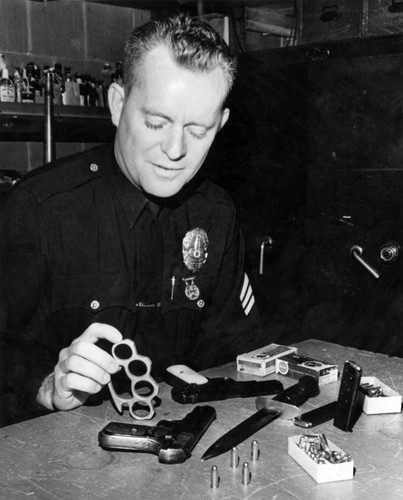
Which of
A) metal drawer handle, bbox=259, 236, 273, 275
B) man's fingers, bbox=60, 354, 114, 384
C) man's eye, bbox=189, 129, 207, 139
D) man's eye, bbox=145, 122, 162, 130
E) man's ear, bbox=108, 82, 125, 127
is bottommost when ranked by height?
metal drawer handle, bbox=259, 236, 273, 275

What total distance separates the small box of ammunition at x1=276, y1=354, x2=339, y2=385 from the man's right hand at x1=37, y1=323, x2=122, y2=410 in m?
0.46

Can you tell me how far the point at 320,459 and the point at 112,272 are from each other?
88 centimetres

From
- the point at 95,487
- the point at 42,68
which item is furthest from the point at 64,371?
the point at 42,68

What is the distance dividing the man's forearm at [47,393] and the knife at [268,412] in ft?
1.31

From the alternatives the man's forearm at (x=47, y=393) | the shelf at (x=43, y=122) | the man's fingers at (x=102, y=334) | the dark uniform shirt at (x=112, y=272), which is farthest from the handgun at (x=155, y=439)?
the shelf at (x=43, y=122)

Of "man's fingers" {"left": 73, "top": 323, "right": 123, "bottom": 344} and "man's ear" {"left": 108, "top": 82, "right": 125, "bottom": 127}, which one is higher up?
"man's ear" {"left": 108, "top": 82, "right": 125, "bottom": 127}

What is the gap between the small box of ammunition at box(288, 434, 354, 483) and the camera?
3.25 ft

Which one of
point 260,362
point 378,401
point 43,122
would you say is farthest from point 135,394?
point 43,122

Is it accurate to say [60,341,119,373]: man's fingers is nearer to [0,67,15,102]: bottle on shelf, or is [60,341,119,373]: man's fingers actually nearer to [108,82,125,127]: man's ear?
[108,82,125,127]: man's ear

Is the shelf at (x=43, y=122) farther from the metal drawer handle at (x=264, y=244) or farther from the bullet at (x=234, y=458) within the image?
the bullet at (x=234, y=458)

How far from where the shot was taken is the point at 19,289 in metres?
1.61

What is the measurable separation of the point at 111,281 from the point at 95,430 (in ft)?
1.98

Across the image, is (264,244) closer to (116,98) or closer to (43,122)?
(43,122)

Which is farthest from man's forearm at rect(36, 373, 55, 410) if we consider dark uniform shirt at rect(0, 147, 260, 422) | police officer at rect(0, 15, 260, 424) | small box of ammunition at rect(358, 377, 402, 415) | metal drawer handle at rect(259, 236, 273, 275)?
metal drawer handle at rect(259, 236, 273, 275)
